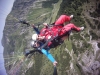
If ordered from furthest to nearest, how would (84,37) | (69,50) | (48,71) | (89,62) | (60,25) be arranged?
(48,71), (69,50), (84,37), (89,62), (60,25)

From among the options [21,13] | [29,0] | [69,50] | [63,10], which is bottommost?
[21,13]

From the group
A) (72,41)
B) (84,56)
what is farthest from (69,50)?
(84,56)

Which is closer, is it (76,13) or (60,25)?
(60,25)

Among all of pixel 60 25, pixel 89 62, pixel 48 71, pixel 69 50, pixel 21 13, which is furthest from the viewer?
pixel 21 13

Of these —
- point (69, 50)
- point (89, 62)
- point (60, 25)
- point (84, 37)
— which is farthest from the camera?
point (69, 50)

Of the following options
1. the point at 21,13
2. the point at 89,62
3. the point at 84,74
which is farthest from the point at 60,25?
the point at 21,13

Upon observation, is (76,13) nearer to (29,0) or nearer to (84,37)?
(84,37)

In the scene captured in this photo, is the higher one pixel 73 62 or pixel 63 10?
pixel 63 10

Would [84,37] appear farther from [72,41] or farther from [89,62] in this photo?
[89,62]

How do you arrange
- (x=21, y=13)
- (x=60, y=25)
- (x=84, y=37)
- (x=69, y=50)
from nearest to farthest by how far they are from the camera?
(x=60, y=25), (x=84, y=37), (x=69, y=50), (x=21, y=13)
